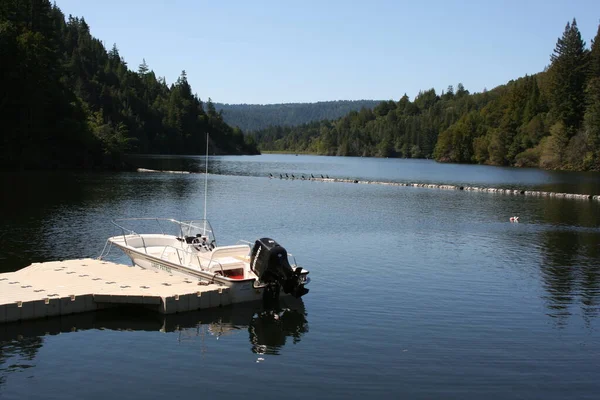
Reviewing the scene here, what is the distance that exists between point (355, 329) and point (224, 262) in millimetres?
6949

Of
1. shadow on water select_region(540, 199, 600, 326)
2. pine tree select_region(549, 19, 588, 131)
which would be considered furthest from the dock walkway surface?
pine tree select_region(549, 19, 588, 131)

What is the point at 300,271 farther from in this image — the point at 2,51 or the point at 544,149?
the point at 544,149

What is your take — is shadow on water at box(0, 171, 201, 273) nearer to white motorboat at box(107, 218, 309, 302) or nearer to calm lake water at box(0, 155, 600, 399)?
calm lake water at box(0, 155, 600, 399)

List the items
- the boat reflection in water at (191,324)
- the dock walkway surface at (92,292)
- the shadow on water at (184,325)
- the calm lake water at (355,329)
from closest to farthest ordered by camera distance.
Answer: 1. the calm lake water at (355,329)
2. the shadow on water at (184,325)
3. the boat reflection in water at (191,324)
4. the dock walkway surface at (92,292)

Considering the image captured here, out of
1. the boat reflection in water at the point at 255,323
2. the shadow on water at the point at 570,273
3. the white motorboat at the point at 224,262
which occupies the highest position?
the white motorboat at the point at 224,262

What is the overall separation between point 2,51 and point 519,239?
81.0 meters

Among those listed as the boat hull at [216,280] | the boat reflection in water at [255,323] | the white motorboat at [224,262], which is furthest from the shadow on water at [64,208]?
the boat reflection in water at [255,323]

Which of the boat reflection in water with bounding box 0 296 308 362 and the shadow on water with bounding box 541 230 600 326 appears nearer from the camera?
the boat reflection in water with bounding box 0 296 308 362

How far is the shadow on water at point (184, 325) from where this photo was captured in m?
19.4

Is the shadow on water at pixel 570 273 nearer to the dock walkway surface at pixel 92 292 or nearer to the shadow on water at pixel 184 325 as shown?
the shadow on water at pixel 184 325

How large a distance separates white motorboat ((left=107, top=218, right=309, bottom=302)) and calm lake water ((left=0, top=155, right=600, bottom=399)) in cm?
93

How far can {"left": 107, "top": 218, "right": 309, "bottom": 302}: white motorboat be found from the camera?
24078 mm

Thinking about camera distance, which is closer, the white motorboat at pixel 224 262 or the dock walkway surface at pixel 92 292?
the dock walkway surface at pixel 92 292

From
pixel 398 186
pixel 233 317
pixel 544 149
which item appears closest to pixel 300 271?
pixel 233 317
